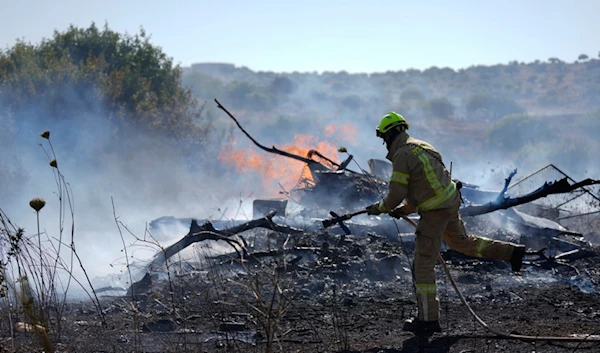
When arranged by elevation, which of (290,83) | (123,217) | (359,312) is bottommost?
(359,312)

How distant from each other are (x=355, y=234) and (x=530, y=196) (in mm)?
3657

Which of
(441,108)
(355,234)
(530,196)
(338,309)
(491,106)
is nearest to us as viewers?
(338,309)

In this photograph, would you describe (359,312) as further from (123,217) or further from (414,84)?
(414,84)

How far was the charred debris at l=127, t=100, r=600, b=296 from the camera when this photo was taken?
788 centimetres

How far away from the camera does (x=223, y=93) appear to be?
2215 inches

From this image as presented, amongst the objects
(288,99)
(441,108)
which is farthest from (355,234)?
(288,99)

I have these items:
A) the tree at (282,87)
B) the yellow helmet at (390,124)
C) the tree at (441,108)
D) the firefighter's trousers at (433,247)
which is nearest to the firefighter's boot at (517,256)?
the firefighter's trousers at (433,247)

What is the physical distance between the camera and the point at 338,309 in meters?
6.29

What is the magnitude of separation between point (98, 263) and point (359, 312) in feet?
22.8

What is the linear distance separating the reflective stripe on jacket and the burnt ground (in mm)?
1083

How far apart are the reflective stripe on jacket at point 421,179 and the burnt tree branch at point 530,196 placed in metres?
1.33

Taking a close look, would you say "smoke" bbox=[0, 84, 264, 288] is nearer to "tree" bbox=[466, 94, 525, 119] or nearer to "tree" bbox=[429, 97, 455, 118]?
"tree" bbox=[429, 97, 455, 118]

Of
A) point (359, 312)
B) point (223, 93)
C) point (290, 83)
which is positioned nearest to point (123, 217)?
point (359, 312)

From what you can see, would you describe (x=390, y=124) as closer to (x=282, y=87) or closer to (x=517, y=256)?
(x=517, y=256)
